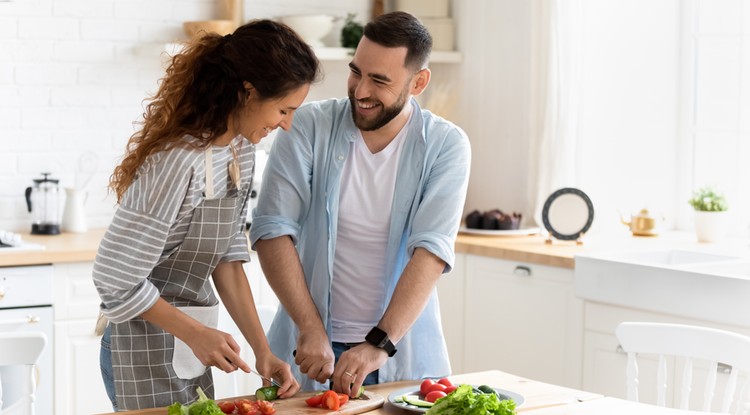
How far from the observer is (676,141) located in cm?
430

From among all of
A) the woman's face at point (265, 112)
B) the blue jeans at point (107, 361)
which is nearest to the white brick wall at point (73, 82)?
the blue jeans at point (107, 361)

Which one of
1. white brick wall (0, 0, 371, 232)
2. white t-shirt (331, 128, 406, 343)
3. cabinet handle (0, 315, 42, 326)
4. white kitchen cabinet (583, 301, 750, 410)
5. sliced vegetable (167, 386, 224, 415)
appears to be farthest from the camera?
white brick wall (0, 0, 371, 232)

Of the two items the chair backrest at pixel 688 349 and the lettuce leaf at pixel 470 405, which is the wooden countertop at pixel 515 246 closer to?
the chair backrest at pixel 688 349

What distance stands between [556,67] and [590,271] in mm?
1127

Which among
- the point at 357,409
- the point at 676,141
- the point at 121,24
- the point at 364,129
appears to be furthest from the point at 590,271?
the point at 121,24

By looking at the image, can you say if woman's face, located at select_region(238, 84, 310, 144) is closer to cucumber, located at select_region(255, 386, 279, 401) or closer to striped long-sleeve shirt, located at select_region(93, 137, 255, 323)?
striped long-sleeve shirt, located at select_region(93, 137, 255, 323)

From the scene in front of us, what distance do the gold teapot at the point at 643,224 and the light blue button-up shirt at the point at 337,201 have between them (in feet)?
5.85

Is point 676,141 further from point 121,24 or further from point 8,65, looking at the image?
point 8,65

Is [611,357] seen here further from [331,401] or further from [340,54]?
[340,54]

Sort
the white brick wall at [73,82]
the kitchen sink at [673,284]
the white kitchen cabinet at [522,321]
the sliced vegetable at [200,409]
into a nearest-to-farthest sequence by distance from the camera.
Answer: the sliced vegetable at [200,409]
the kitchen sink at [673,284]
the white kitchen cabinet at [522,321]
the white brick wall at [73,82]

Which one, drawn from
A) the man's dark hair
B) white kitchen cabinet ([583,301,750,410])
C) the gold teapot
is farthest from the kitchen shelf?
the man's dark hair

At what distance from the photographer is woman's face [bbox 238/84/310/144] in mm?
2070

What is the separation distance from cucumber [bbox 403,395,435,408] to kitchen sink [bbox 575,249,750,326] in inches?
54.5

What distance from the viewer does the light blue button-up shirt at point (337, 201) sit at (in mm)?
2471
